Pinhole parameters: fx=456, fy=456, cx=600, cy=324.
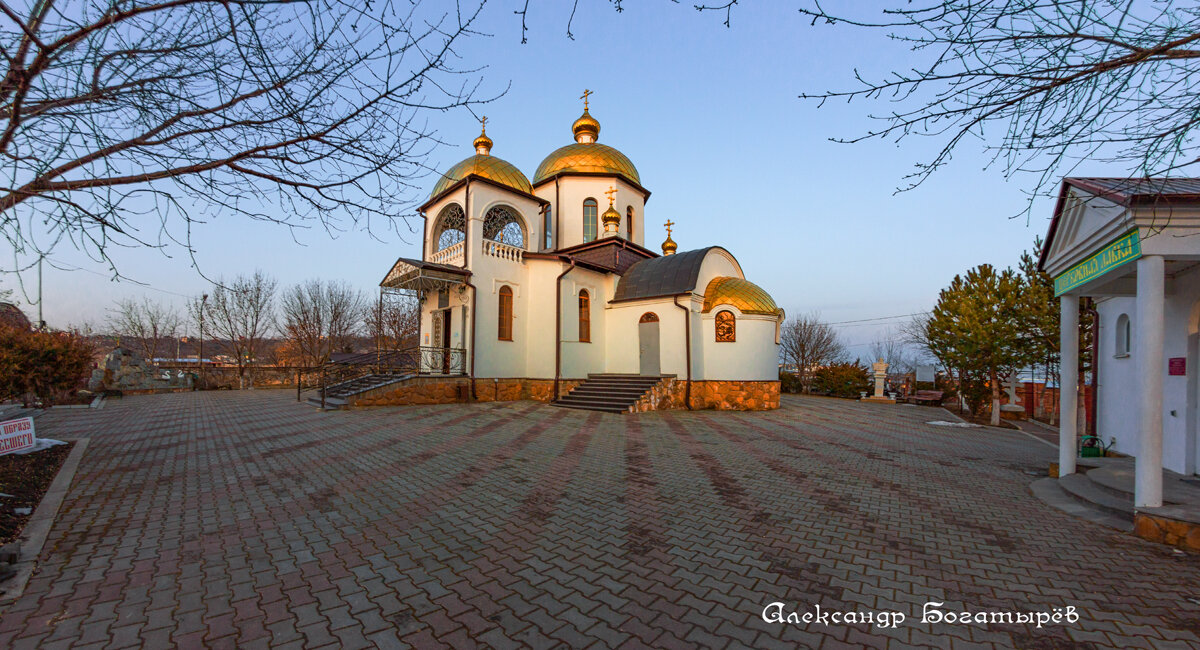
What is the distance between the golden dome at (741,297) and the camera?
15.2 meters

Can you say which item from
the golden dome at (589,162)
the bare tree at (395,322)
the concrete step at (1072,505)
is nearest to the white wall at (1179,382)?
the concrete step at (1072,505)

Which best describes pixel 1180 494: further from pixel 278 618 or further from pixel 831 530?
pixel 278 618

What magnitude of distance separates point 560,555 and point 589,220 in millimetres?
17083

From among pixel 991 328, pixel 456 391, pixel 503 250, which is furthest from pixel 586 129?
pixel 991 328

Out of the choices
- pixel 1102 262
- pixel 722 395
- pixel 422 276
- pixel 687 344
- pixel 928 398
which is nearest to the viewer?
pixel 1102 262

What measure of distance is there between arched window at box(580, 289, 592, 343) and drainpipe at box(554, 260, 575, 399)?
1070 millimetres

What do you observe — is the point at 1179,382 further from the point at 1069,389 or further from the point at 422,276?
the point at 422,276

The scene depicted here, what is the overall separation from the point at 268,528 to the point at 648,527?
11.1 feet

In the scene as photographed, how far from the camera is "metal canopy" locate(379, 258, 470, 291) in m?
14.1

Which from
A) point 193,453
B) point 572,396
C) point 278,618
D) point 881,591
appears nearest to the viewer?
point 278,618

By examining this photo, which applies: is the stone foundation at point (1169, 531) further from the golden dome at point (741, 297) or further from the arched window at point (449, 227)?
the arched window at point (449, 227)

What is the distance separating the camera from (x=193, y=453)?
703cm

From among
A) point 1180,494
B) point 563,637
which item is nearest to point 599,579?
point 563,637

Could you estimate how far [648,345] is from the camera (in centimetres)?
1608
